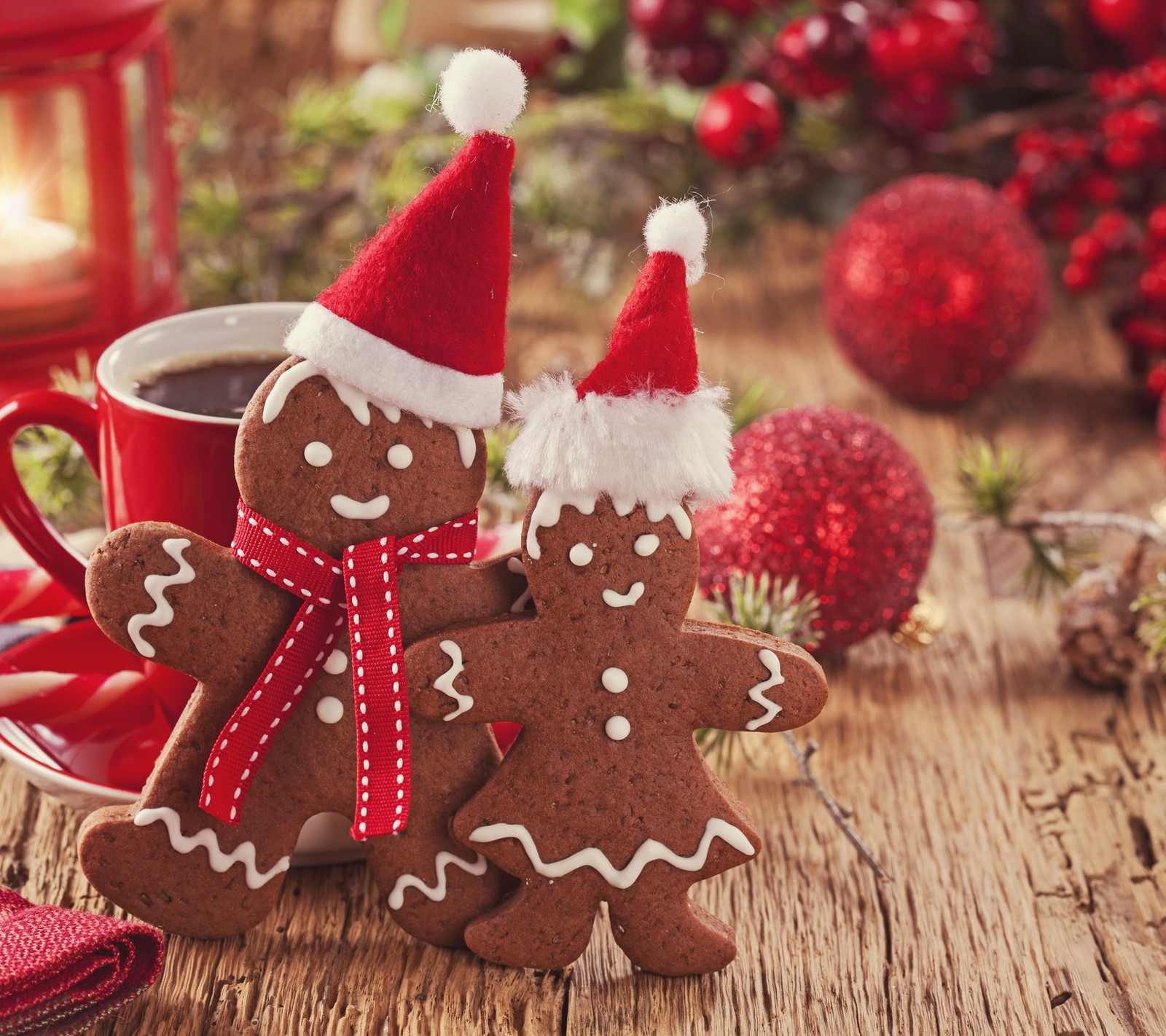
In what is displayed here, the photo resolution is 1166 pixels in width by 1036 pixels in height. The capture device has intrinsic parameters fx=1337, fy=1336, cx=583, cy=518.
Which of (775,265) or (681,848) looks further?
(775,265)

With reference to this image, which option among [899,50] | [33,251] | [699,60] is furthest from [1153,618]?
[33,251]

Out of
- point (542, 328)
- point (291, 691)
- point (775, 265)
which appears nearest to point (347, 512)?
point (291, 691)

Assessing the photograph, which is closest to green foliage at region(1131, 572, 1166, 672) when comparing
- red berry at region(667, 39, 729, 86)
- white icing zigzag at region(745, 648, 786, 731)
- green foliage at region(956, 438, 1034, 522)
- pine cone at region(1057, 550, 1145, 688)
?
pine cone at region(1057, 550, 1145, 688)

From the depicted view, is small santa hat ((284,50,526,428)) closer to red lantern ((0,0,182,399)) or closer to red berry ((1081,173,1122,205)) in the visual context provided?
red lantern ((0,0,182,399))

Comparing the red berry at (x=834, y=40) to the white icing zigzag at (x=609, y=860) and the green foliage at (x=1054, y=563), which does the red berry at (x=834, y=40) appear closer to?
the green foliage at (x=1054, y=563)

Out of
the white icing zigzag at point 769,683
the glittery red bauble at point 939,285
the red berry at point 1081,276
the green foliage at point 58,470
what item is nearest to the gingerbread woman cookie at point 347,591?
the white icing zigzag at point 769,683

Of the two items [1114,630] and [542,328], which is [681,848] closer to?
[1114,630]

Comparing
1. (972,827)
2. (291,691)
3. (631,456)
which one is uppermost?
(631,456)
